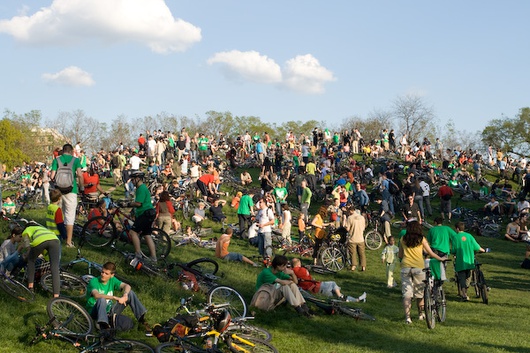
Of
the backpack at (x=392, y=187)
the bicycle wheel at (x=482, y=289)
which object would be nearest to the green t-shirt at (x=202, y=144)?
the backpack at (x=392, y=187)

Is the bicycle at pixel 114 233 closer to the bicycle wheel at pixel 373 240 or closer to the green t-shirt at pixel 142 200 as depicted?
the green t-shirt at pixel 142 200

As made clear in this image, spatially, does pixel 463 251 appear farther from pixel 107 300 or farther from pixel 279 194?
pixel 279 194

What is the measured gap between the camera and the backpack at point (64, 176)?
11.9 metres

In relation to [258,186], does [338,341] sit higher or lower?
lower

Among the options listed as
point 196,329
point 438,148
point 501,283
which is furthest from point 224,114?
point 196,329

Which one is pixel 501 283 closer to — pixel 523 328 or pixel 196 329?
pixel 523 328

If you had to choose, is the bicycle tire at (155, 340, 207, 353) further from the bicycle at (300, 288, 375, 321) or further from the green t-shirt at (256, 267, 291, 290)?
the bicycle at (300, 288, 375, 321)

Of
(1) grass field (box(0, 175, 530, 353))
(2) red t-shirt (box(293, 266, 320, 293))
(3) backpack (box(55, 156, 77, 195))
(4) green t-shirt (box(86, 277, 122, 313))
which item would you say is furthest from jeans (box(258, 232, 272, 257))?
(4) green t-shirt (box(86, 277, 122, 313))

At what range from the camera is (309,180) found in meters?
28.1

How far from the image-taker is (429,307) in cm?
1059

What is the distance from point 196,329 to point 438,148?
37.1 metres

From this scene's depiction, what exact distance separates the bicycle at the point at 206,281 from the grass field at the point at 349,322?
31cm

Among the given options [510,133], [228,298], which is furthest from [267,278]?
[510,133]

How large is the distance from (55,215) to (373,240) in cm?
1219
